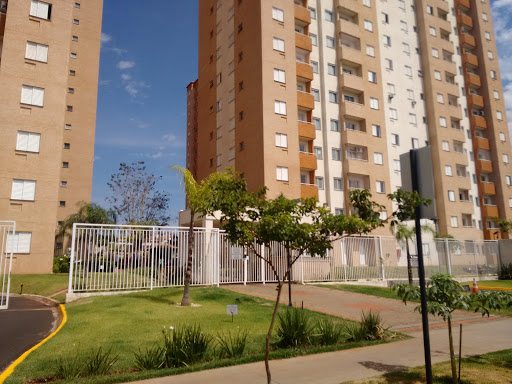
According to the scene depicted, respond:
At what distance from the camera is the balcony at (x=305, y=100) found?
3262cm

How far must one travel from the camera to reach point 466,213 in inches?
1662

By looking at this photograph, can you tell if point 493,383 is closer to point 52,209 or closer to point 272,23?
point 52,209

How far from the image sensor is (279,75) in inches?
1249

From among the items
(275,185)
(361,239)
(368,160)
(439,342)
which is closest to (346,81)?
(368,160)

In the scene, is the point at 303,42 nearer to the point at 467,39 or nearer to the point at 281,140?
the point at 281,140

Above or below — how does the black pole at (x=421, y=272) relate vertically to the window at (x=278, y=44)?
below

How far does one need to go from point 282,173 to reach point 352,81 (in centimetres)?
1353

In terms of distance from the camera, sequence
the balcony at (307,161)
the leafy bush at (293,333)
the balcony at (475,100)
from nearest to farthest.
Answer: the leafy bush at (293,333)
the balcony at (307,161)
the balcony at (475,100)

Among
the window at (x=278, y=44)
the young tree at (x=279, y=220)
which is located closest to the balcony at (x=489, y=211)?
the window at (x=278, y=44)

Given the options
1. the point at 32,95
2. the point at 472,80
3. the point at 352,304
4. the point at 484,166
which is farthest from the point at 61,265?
the point at 472,80

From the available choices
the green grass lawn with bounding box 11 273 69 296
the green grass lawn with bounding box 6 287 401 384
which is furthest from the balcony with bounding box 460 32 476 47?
the green grass lawn with bounding box 11 273 69 296

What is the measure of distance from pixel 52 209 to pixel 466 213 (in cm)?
4138

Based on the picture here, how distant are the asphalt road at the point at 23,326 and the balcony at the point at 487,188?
152 ft

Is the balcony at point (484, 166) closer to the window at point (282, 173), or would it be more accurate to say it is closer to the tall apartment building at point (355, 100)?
the tall apartment building at point (355, 100)
